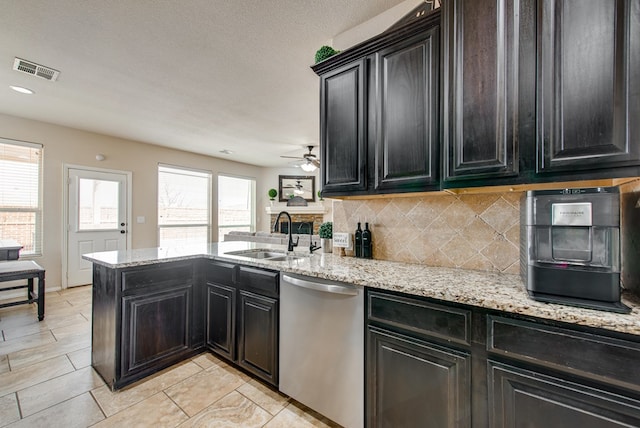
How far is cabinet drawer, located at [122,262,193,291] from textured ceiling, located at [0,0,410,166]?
1920mm

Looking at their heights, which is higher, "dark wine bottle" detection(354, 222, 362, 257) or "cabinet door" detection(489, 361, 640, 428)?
"dark wine bottle" detection(354, 222, 362, 257)

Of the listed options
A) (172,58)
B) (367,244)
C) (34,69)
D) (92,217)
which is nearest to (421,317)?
(367,244)

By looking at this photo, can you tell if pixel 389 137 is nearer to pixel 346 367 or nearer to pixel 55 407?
pixel 346 367

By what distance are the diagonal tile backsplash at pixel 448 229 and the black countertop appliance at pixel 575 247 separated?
0.51 metres

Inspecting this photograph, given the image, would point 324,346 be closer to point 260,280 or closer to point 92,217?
point 260,280

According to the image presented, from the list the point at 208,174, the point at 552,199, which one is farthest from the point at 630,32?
the point at 208,174

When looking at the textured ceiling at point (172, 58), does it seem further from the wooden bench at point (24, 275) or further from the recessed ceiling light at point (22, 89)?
the wooden bench at point (24, 275)

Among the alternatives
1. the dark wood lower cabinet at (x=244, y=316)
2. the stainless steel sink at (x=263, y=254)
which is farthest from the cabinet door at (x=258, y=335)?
the stainless steel sink at (x=263, y=254)

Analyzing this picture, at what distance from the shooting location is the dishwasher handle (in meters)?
1.45

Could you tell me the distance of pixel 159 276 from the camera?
2088 mm

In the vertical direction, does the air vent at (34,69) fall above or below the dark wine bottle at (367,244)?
above

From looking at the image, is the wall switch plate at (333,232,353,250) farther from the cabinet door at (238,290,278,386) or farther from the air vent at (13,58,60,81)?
the air vent at (13,58,60,81)

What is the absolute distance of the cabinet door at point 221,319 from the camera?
6.90ft

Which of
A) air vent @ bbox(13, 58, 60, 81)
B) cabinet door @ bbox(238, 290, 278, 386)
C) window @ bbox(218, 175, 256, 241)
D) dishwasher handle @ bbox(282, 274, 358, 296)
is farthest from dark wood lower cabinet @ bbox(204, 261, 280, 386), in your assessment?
window @ bbox(218, 175, 256, 241)
